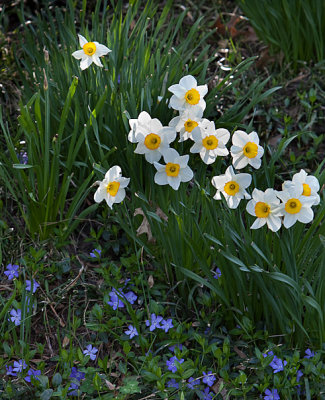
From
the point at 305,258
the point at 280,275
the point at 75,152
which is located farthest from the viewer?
the point at 75,152

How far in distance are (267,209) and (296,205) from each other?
95 millimetres

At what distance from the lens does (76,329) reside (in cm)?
218

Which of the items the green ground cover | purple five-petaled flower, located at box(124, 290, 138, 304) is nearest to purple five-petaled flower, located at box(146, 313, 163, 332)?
the green ground cover

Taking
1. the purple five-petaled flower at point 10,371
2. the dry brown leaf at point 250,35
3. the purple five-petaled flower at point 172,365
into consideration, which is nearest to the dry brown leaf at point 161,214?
the purple five-petaled flower at point 172,365

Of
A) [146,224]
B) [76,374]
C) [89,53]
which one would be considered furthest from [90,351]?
[89,53]

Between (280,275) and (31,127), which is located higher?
(31,127)

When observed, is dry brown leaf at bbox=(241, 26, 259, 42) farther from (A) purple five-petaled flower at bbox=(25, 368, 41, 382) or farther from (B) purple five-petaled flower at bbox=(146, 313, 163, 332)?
(A) purple five-petaled flower at bbox=(25, 368, 41, 382)

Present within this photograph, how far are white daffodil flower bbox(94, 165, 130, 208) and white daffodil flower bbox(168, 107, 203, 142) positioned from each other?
0.90 feet

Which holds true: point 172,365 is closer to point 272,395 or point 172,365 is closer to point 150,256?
point 272,395

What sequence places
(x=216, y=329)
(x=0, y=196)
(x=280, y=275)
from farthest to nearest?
(x=0, y=196), (x=216, y=329), (x=280, y=275)

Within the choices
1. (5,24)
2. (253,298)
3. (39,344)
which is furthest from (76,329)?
(5,24)

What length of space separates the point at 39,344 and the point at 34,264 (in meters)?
0.35

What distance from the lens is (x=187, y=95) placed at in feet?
6.86

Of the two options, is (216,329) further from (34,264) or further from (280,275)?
(34,264)
